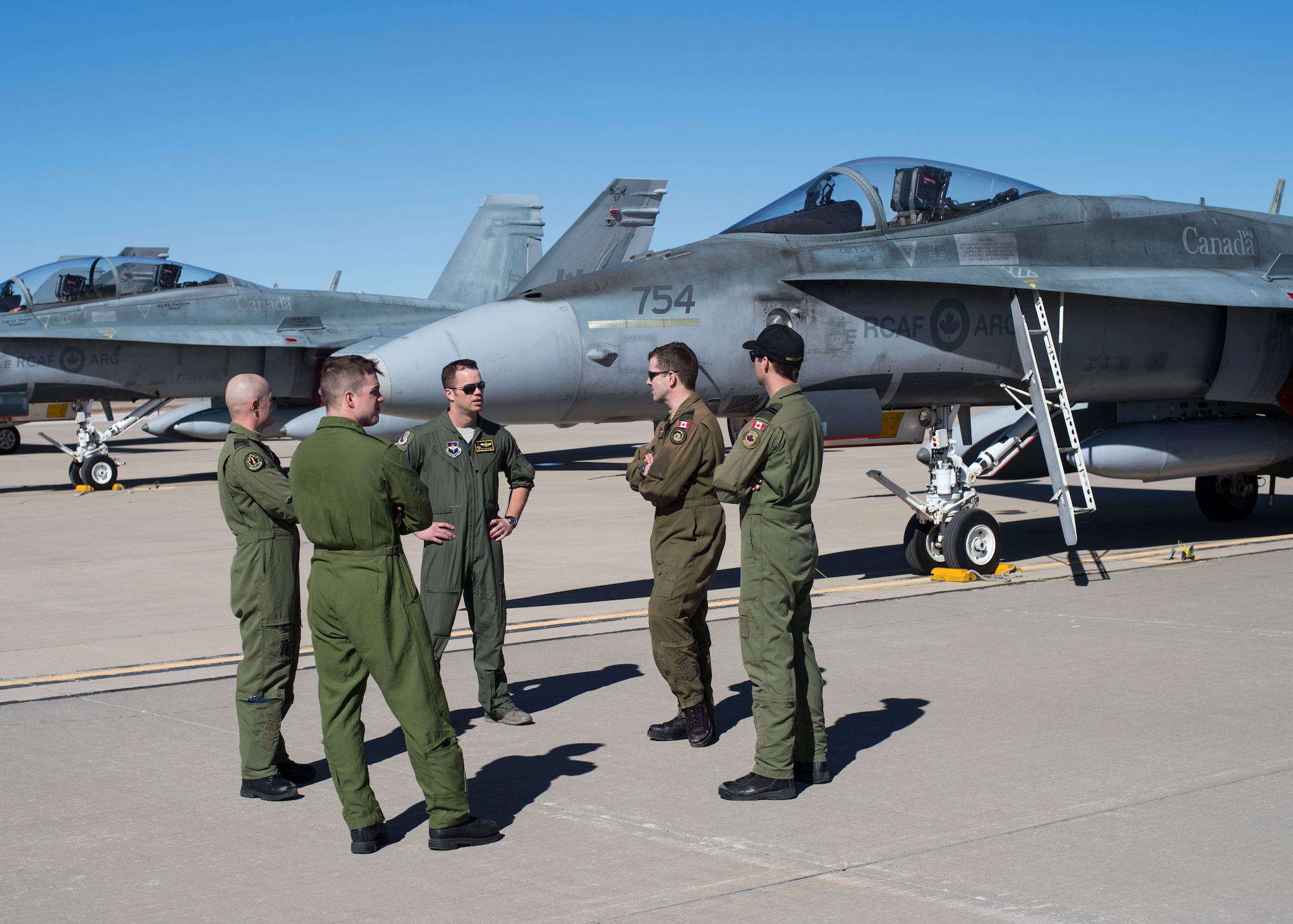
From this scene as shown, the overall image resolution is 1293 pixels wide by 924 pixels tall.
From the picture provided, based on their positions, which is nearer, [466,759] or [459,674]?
[466,759]

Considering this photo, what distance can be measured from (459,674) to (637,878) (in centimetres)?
327

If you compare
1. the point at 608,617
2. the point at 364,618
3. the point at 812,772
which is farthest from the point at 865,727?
the point at 608,617

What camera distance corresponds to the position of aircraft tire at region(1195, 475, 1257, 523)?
13391mm

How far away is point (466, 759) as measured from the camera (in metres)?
5.42

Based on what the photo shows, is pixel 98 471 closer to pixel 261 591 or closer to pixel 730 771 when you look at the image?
pixel 261 591

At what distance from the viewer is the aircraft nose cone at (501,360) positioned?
781 centimetres

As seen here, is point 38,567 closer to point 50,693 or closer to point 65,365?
point 50,693

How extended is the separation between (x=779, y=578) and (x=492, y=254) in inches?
942

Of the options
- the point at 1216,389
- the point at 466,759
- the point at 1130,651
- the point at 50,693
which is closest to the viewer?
the point at 466,759

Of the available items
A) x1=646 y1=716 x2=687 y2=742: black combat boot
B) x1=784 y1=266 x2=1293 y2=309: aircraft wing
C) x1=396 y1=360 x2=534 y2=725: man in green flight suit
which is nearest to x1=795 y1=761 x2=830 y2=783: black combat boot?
x1=646 y1=716 x2=687 y2=742: black combat boot

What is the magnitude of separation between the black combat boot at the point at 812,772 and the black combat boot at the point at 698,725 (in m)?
0.64

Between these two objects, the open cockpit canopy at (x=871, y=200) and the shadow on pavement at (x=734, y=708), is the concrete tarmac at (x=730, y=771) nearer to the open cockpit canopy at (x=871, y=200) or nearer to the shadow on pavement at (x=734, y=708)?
the shadow on pavement at (x=734, y=708)

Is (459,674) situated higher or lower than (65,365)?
lower

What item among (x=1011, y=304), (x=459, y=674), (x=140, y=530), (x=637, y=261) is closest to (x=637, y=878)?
(x=459, y=674)
